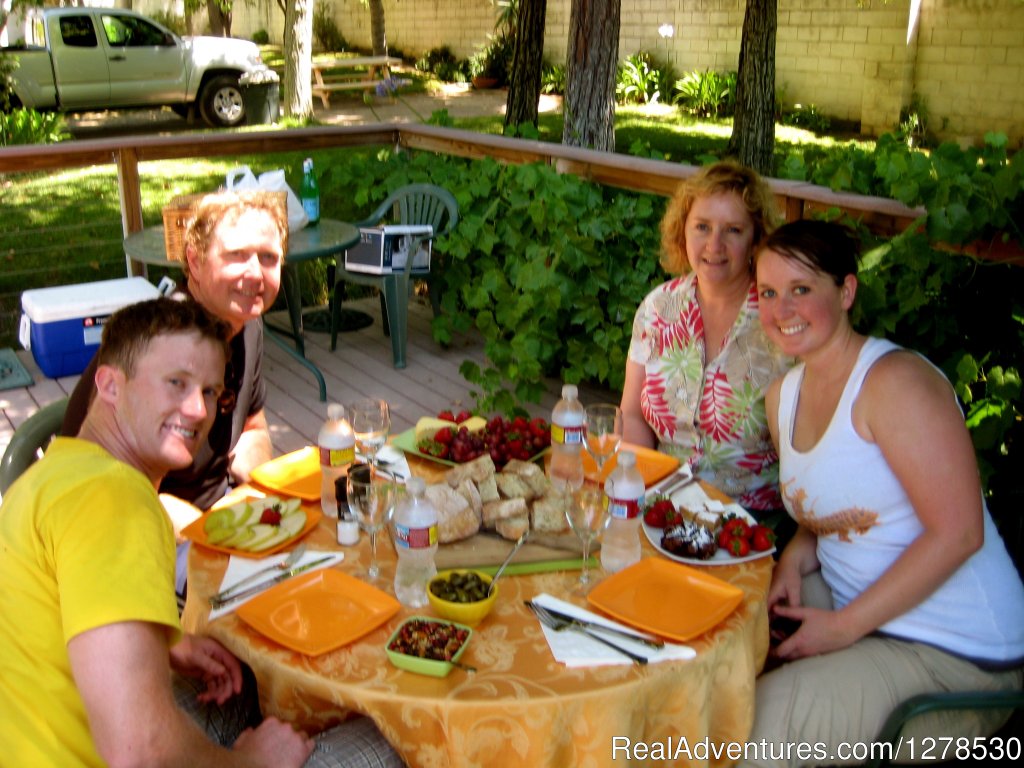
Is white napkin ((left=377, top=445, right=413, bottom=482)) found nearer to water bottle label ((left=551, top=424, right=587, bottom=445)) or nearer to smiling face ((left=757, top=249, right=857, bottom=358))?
water bottle label ((left=551, top=424, right=587, bottom=445))

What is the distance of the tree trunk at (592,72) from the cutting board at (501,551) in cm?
553

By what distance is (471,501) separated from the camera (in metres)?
2.04

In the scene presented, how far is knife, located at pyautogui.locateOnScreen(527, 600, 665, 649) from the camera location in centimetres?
165

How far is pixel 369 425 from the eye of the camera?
226 cm

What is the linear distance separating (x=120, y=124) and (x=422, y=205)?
987 cm

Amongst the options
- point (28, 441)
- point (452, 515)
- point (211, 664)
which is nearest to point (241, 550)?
point (211, 664)

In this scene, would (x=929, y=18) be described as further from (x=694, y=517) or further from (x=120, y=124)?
(x=694, y=517)

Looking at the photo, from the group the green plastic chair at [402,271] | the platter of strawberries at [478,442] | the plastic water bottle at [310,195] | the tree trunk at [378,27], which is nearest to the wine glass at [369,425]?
the platter of strawberries at [478,442]

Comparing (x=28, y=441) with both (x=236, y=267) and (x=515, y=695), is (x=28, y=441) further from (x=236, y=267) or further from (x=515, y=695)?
(x=515, y=695)

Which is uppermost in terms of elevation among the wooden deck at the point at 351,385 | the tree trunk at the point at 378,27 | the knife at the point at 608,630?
the tree trunk at the point at 378,27

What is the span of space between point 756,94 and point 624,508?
8279 millimetres

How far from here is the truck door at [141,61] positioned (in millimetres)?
13133

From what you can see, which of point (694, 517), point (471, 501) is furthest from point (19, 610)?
point (694, 517)

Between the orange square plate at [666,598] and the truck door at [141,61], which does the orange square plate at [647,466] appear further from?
the truck door at [141,61]
